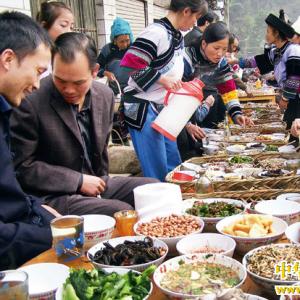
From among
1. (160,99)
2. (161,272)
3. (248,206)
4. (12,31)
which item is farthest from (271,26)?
(161,272)

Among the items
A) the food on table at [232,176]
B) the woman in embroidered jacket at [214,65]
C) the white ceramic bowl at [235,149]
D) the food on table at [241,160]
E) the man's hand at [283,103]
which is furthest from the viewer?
→ the man's hand at [283,103]

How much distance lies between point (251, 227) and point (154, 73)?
2102 mm

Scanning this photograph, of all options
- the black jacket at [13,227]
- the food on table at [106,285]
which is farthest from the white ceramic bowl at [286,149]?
the food on table at [106,285]

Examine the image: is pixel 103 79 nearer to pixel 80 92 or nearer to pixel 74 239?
pixel 80 92

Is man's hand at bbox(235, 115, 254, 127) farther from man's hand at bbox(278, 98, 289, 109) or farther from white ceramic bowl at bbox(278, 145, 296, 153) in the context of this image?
white ceramic bowl at bbox(278, 145, 296, 153)

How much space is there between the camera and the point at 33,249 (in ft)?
5.91

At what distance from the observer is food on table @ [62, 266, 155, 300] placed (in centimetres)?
125

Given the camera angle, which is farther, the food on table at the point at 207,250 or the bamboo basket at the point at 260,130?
the bamboo basket at the point at 260,130

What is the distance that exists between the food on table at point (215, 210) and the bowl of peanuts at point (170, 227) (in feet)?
0.38

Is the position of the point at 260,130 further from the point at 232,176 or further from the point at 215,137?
the point at 232,176

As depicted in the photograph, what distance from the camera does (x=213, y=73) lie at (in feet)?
15.3

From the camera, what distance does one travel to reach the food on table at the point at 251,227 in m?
1.66

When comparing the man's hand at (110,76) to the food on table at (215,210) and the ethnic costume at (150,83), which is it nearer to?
the ethnic costume at (150,83)

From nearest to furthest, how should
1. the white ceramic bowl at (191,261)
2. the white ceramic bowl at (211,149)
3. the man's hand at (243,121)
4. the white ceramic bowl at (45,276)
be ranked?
the white ceramic bowl at (191,261)
the white ceramic bowl at (45,276)
the white ceramic bowl at (211,149)
the man's hand at (243,121)
